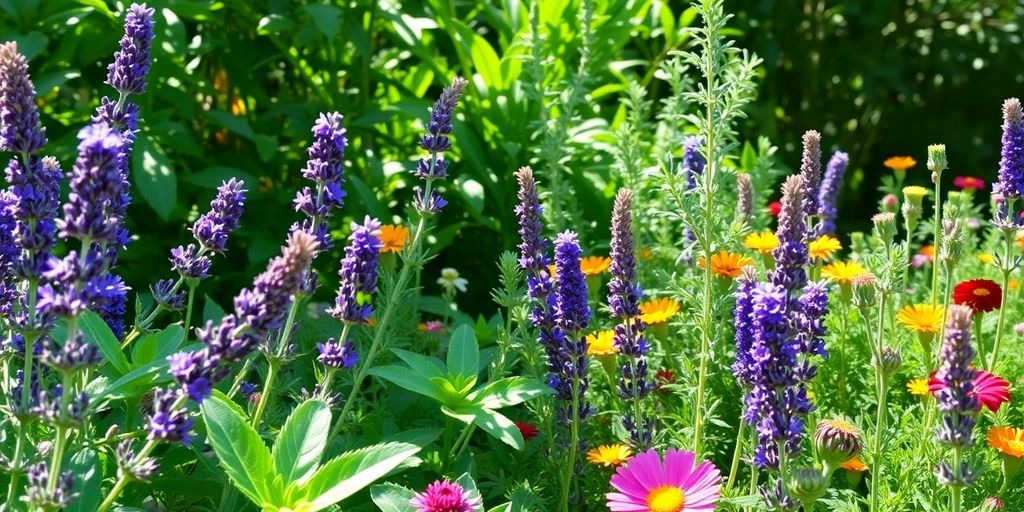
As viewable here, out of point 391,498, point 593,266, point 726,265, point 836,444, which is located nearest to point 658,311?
point 726,265

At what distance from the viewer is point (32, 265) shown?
1.43 meters

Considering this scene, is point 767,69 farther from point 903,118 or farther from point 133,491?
point 133,491

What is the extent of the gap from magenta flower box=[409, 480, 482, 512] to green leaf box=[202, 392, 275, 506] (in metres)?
0.21

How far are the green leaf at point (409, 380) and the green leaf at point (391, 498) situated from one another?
196 mm

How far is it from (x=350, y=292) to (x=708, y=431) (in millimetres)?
920

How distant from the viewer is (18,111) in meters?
1.47

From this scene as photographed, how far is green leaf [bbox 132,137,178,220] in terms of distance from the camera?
2.91 meters

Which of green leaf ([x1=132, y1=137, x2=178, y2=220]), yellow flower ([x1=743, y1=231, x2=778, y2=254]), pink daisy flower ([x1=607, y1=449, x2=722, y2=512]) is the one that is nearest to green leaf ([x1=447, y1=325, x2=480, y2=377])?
pink daisy flower ([x1=607, y1=449, x2=722, y2=512])

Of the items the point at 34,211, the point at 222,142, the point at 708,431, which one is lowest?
the point at 708,431

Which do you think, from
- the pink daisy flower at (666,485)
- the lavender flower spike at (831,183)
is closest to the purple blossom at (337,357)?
the pink daisy flower at (666,485)

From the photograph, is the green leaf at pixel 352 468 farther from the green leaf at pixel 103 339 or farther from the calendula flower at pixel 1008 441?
the calendula flower at pixel 1008 441

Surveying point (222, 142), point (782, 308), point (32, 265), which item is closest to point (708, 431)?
point (782, 308)

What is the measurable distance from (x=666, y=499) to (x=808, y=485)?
258 millimetres

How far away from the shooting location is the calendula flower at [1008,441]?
1.92 metres
